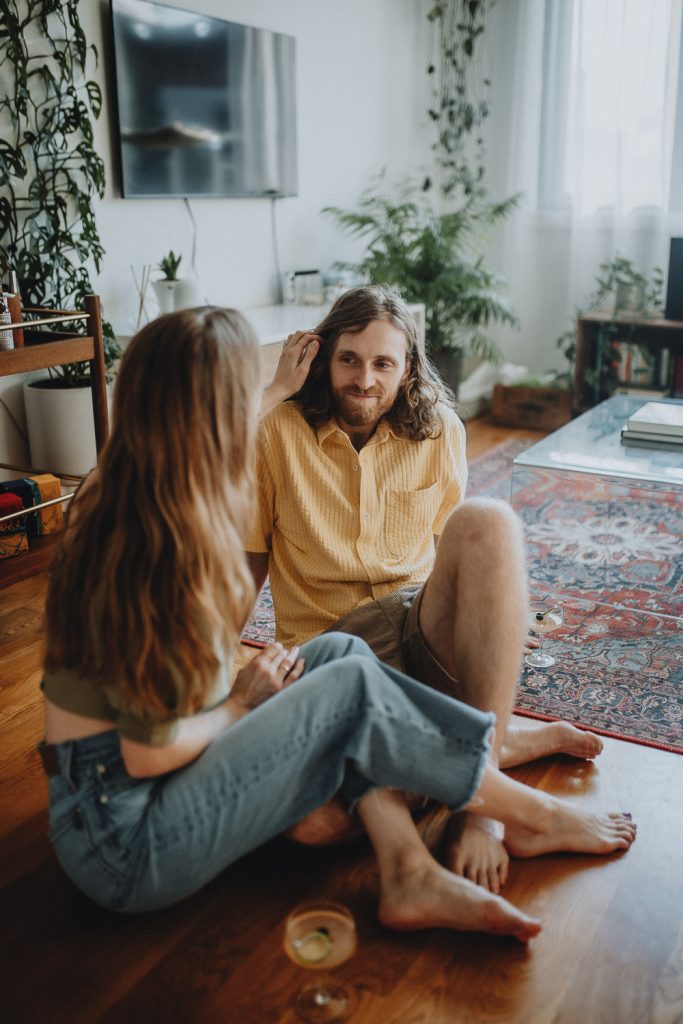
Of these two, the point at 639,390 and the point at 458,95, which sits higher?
the point at 458,95

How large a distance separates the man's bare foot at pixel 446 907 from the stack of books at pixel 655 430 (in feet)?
5.47

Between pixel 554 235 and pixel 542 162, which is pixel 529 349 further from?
pixel 542 162

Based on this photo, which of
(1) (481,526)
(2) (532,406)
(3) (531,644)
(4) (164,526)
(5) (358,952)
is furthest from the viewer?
(2) (532,406)

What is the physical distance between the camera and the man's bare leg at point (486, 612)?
1507mm

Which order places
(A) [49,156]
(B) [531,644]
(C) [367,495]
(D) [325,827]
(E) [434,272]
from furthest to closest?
(E) [434,272], (A) [49,156], (B) [531,644], (C) [367,495], (D) [325,827]

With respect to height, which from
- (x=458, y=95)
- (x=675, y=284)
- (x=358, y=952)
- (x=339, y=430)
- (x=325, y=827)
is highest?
(x=458, y=95)

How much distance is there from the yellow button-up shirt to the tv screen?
78.1 inches

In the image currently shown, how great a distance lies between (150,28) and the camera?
332cm

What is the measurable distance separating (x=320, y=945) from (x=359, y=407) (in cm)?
92

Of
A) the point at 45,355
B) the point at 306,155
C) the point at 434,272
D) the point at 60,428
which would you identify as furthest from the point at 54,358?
the point at 434,272

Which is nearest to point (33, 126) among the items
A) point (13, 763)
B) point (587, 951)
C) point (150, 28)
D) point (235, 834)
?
point (150, 28)

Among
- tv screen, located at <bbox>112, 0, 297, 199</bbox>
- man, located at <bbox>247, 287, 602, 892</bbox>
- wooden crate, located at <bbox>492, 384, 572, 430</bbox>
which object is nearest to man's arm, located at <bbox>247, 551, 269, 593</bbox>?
man, located at <bbox>247, 287, 602, 892</bbox>

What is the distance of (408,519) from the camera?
1.80 meters

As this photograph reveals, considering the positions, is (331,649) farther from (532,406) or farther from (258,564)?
(532,406)
